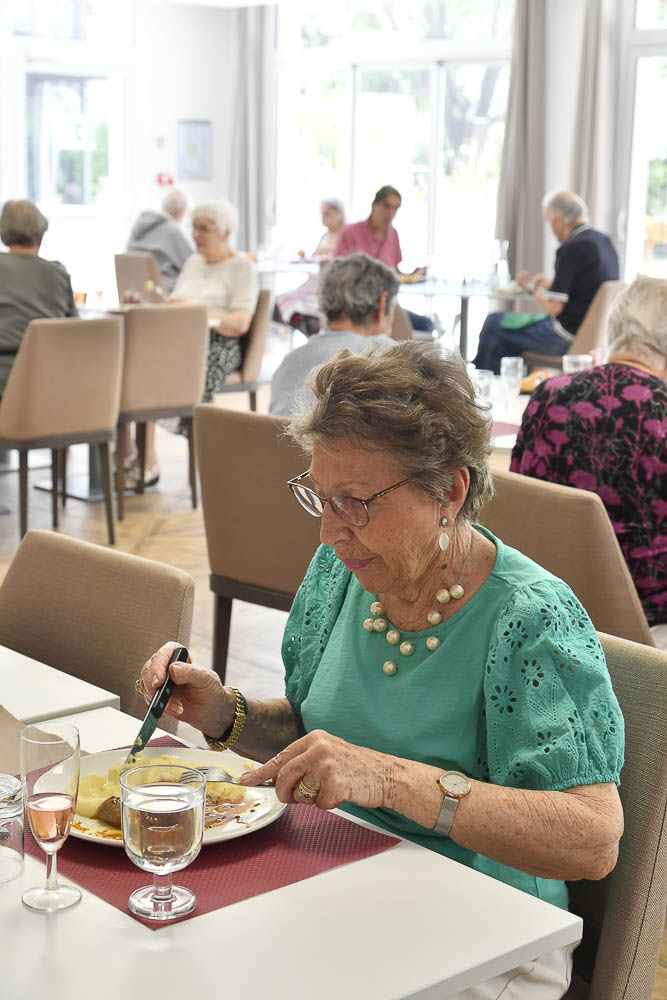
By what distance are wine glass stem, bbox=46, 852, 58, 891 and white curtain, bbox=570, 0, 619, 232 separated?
323 inches

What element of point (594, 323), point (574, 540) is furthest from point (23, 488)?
point (574, 540)

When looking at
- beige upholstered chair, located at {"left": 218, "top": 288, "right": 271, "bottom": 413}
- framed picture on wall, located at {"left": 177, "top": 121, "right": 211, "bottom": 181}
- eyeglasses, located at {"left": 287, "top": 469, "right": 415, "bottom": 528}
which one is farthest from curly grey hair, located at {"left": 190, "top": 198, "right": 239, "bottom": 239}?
framed picture on wall, located at {"left": 177, "top": 121, "right": 211, "bottom": 181}

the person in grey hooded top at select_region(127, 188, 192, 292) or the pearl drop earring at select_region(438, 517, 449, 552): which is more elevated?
the person in grey hooded top at select_region(127, 188, 192, 292)

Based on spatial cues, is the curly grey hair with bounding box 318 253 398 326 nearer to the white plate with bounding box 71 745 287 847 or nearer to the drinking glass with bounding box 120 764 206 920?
the white plate with bounding box 71 745 287 847

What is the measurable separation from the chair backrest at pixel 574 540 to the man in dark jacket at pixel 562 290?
Result: 4296 millimetres

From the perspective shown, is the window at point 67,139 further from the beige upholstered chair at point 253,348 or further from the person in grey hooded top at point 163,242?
the beige upholstered chair at point 253,348

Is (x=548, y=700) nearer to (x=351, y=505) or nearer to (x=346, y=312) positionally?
(x=351, y=505)

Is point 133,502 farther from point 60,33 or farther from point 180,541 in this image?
point 60,33

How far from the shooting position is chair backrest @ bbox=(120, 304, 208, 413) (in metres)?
5.49

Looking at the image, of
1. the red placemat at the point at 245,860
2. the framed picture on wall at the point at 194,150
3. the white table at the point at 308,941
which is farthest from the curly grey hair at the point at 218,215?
the framed picture on wall at the point at 194,150

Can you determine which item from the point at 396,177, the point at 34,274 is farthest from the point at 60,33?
the point at 34,274

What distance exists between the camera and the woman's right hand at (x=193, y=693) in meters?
1.55

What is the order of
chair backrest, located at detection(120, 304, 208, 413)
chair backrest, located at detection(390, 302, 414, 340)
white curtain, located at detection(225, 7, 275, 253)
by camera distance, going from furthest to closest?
white curtain, located at detection(225, 7, 275, 253)
chair backrest, located at detection(390, 302, 414, 340)
chair backrest, located at detection(120, 304, 208, 413)

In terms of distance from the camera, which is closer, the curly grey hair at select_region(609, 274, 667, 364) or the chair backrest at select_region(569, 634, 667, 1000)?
the chair backrest at select_region(569, 634, 667, 1000)
